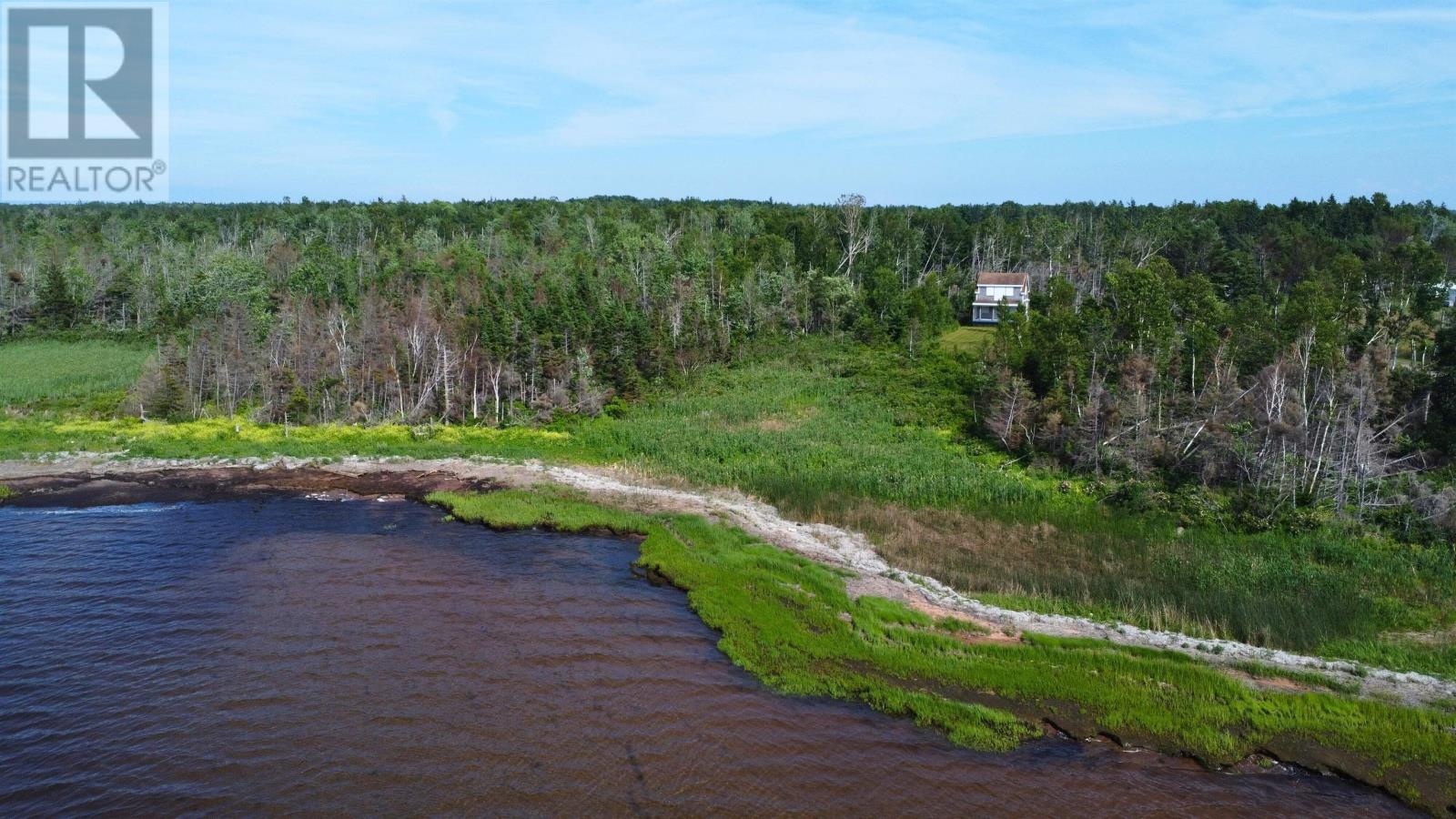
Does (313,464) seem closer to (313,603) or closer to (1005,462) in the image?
(313,603)

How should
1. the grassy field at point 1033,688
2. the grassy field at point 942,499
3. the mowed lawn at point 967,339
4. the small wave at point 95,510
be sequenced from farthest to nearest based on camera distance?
the mowed lawn at point 967,339 → the small wave at point 95,510 → the grassy field at point 942,499 → the grassy field at point 1033,688

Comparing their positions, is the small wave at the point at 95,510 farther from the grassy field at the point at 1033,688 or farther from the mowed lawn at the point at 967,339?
the mowed lawn at the point at 967,339

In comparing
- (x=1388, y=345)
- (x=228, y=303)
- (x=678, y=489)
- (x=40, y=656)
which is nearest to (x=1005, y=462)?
(x=678, y=489)

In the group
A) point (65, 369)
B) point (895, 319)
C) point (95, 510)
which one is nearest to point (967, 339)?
point (895, 319)

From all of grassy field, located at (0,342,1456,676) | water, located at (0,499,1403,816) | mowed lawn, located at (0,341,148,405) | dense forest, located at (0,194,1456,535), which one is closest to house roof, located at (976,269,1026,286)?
dense forest, located at (0,194,1456,535)

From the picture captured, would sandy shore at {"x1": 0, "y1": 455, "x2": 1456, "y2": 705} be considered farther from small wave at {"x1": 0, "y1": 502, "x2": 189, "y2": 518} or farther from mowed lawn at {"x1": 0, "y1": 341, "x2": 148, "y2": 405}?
mowed lawn at {"x1": 0, "y1": 341, "x2": 148, "y2": 405}

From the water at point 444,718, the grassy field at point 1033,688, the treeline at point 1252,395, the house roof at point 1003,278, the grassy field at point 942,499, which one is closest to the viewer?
the water at point 444,718

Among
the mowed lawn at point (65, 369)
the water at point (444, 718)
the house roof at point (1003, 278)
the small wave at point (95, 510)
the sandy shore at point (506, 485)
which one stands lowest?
the water at point (444, 718)


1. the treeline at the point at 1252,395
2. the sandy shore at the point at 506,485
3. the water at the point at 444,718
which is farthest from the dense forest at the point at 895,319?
the water at the point at 444,718
